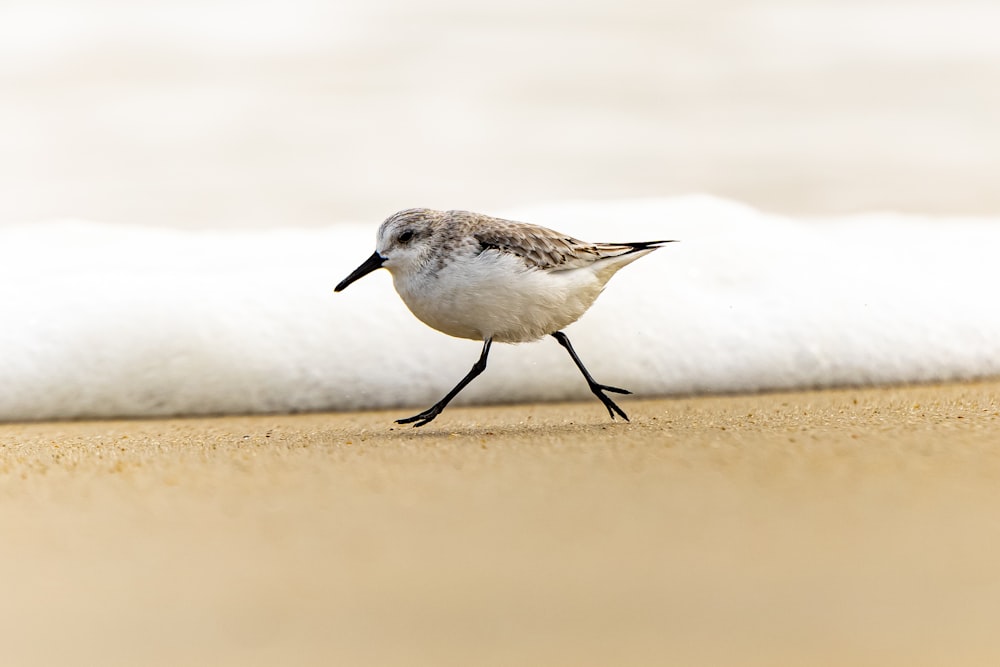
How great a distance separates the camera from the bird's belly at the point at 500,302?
7.93 ft

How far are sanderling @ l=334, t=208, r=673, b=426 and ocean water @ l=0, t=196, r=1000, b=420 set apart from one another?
0.60 metres

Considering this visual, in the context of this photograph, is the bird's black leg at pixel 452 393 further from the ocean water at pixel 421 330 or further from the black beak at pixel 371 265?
the ocean water at pixel 421 330

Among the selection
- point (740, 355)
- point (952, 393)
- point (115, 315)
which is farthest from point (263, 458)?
point (952, 393)

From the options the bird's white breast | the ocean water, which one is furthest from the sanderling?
the ocean water

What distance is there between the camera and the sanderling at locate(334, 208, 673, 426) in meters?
2.43

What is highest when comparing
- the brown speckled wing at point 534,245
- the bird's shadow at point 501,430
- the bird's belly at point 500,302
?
the brown speckled wing at point 534,245

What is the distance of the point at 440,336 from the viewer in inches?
130

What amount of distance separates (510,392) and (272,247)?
123cm

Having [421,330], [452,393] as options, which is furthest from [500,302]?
[421,330]

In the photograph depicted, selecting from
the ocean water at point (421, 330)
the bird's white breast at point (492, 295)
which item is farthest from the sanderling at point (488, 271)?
the ocean water at point (421, 330)

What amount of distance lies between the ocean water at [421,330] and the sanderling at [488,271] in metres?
0.60

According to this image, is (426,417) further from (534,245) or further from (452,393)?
(534,245)

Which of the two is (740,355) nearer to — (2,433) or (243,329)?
(243,329)

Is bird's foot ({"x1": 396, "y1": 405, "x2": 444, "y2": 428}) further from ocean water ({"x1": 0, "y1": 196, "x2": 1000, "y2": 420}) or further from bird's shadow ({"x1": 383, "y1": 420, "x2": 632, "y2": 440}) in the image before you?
ocean water ({"x1": 0, "y1": 196, "x2": 1000, "y2": 420})
